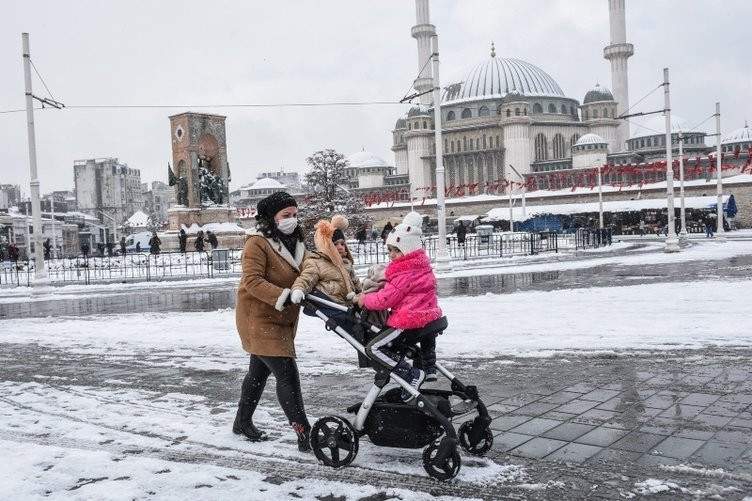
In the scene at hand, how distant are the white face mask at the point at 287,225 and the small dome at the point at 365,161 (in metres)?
105

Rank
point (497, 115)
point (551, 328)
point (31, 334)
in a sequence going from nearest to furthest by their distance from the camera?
point (551, 328) < point (31, 334) < point (497, 115)

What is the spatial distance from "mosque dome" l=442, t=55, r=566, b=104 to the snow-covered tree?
50246 millimetres

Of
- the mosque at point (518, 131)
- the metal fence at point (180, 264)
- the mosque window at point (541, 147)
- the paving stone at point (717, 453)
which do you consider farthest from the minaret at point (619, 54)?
the paving stone at point (717, 453)

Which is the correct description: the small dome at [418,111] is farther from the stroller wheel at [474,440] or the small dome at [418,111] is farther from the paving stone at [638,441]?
the stroller wheel at [474,440]

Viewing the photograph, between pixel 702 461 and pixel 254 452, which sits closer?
pixel 702 461

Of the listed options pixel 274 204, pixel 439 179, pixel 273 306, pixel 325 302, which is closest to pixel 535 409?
pixel 325 302

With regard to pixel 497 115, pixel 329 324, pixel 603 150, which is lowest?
pixel 329 324

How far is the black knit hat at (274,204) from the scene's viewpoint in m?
4.94

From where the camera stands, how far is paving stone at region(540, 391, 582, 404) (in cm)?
602

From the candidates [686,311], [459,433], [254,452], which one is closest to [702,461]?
[459,433]

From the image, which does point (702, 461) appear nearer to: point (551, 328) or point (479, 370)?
point (479, 370)

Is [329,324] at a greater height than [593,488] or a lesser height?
greater

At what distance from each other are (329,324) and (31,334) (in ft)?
30.6

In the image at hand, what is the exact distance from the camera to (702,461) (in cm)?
438
